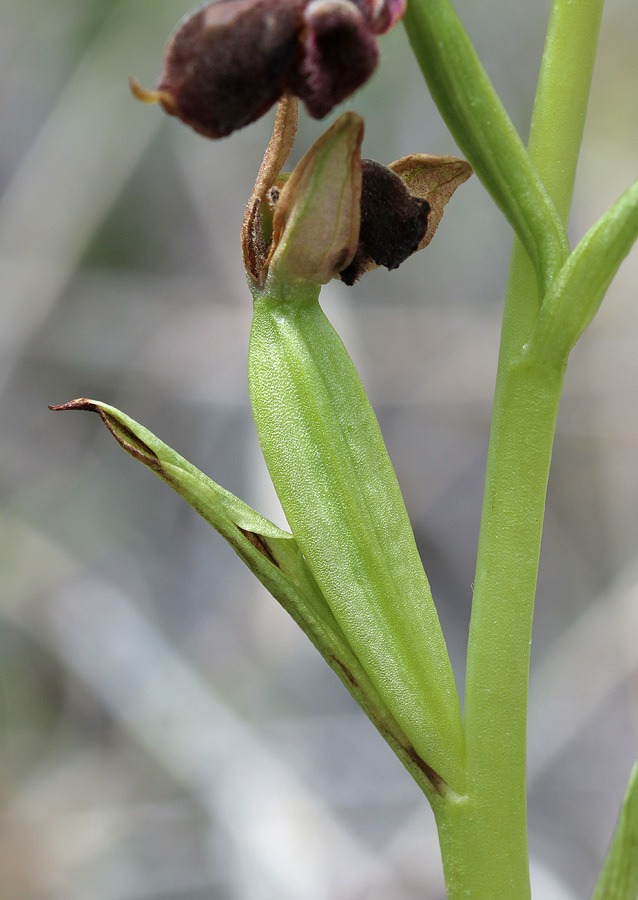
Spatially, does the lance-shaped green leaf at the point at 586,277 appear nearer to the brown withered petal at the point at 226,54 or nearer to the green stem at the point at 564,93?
the green stem at the point at 564,93

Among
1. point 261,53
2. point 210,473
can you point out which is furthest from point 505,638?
point 210,473

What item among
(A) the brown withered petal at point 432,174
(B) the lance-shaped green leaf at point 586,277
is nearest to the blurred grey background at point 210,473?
(A) the brown withered petal at point 432,174

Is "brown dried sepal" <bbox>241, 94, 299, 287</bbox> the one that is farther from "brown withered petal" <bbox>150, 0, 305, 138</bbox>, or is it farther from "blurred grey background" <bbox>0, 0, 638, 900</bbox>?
"blurred grey background" <bbox>0, 0, 638, 900</bbox>

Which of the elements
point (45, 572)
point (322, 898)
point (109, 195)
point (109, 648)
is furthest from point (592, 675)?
point (109, 195)

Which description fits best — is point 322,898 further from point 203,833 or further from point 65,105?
point 65,105

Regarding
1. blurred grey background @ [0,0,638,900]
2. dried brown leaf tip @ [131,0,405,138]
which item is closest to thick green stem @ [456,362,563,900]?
dried brown leaf tip @ [131,0,405,138]
